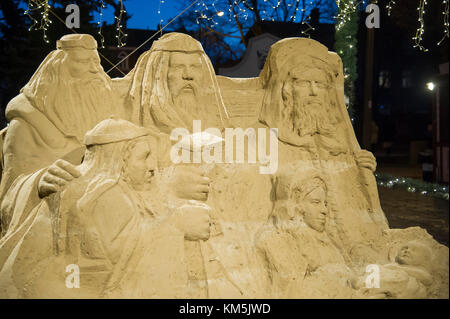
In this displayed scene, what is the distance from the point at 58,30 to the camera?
265 inches

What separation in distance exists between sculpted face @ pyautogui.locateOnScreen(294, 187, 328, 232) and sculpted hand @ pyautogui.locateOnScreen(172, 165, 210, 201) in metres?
0.91

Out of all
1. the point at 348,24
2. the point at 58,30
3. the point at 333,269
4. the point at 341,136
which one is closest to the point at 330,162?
the point at 341,136

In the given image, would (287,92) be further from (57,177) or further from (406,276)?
(57,177)

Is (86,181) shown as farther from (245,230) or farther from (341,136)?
(341,136)

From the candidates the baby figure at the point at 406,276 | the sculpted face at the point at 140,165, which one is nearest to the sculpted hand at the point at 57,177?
the sculpted face at the point at 140,165

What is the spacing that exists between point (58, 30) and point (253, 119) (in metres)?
3.65

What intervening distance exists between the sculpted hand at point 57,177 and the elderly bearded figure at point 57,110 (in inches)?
25.9

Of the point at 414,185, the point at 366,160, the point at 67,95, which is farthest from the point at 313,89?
the point at 414,185

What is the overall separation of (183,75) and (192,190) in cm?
125

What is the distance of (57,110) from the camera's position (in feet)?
14.3

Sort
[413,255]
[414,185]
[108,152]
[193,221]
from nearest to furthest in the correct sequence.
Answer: [108,152], [193,221], [413,255], [414,185]

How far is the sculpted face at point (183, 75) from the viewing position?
14.6ft

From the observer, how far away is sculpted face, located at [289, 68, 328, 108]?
15.1ft

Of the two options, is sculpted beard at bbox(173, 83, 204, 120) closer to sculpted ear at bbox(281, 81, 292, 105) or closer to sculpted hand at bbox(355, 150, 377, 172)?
sculpted ear at bbox(281, 81, 292, 105)
